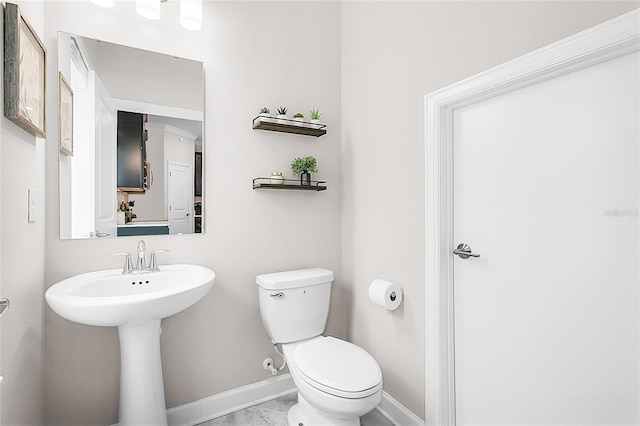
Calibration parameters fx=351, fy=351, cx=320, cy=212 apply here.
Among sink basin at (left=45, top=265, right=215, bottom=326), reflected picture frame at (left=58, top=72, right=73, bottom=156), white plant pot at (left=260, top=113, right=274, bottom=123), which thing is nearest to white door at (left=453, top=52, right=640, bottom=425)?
white plant pot at (left=260, top=113, right=274, bottom=123)

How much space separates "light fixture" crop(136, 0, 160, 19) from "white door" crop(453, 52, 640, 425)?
60.4 inches

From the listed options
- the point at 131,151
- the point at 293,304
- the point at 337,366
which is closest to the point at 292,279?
the point at 293,304

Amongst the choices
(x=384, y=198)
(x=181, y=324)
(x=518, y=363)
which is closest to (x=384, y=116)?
(x=384, y=198)


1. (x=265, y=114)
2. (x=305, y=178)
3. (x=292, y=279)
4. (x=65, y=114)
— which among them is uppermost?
(x=265, y=114)

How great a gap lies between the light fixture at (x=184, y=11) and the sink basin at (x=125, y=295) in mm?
1237

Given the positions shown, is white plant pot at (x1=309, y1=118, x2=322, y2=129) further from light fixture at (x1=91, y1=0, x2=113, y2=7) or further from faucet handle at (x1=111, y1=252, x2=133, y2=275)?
faucet handle at (x1=111, y1=252, x2=133, y2=275)

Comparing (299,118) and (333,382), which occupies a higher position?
(299,118)

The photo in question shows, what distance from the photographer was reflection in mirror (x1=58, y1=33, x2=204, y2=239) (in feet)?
5.47

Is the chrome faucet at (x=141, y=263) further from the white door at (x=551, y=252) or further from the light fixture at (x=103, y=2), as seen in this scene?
the white door at (x=551, y=252)

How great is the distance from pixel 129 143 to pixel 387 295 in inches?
60.7

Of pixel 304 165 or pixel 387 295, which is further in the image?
pixel 304 165

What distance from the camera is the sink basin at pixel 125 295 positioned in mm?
1271

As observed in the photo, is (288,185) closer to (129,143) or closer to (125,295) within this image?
(129,143)

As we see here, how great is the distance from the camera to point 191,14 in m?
1.77
